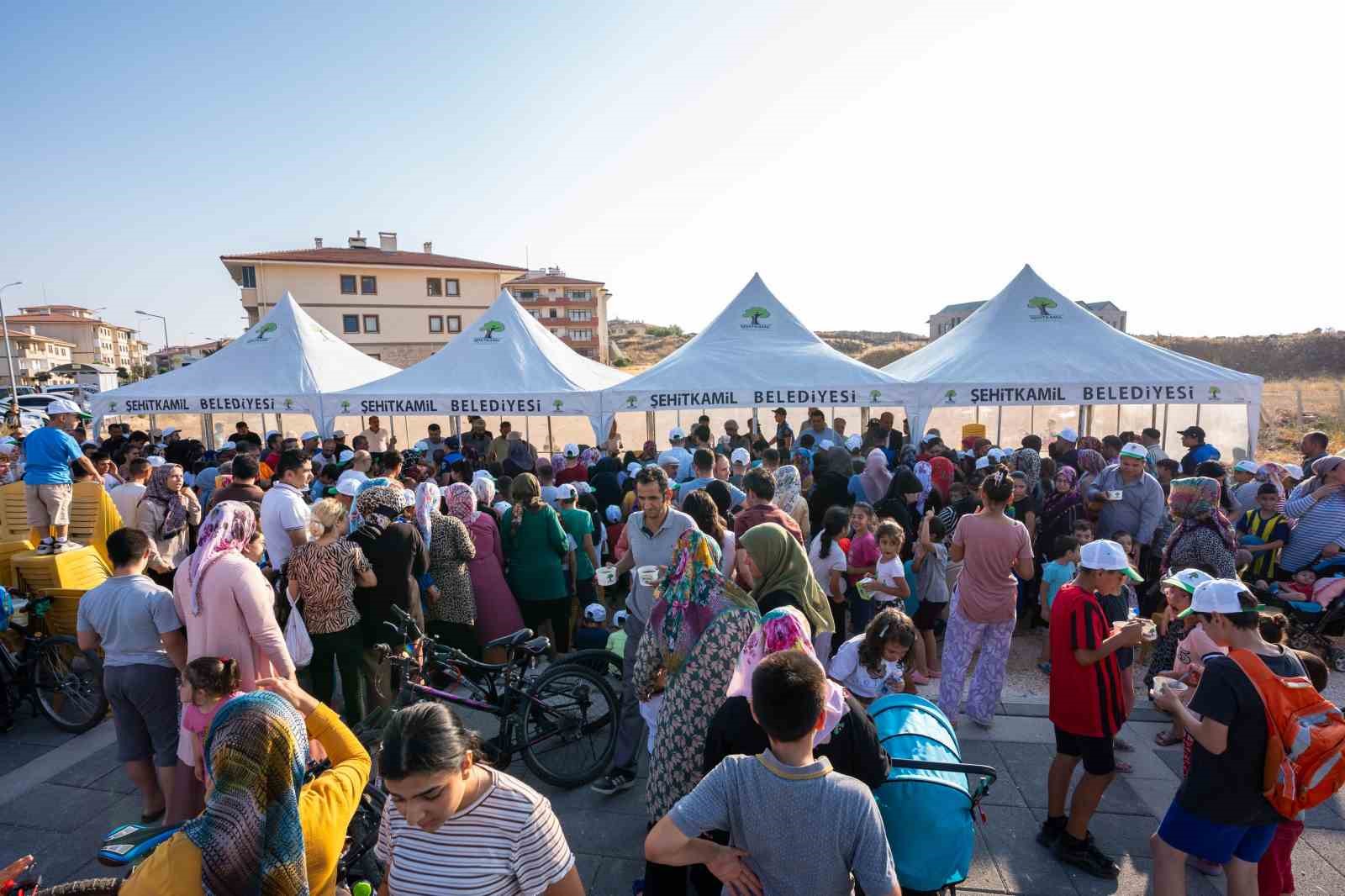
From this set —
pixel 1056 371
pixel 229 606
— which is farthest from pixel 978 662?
pixel 1056 371

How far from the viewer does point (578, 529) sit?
579 centimetres

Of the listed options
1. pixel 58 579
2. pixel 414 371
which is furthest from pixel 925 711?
pixel 414 371

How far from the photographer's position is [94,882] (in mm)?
1909

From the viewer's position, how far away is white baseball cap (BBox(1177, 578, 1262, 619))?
266 centimetres

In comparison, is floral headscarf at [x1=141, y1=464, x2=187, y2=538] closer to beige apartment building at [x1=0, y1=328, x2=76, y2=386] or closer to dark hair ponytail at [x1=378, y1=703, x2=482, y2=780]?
dark hair ponytail at [x1=378, y1=703, x2=482, y2=780]

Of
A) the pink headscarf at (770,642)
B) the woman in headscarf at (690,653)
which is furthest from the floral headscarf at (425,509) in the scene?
the pink headscarf at (770,642)

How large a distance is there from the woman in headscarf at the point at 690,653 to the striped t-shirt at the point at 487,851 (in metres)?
0.93

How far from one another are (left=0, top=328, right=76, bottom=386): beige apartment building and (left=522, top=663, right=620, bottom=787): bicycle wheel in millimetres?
68357

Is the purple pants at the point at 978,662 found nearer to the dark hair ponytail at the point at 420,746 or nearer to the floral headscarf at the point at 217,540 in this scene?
the dark hair ponytail at the point at 420,746

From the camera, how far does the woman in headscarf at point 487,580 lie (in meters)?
5.17

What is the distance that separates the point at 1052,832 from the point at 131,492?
25.3 ft

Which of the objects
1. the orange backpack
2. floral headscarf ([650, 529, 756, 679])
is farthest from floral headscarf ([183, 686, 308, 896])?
the orange backpack

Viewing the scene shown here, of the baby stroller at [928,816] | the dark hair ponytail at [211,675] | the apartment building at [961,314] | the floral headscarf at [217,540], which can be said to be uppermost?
the apartment building at [961,314]

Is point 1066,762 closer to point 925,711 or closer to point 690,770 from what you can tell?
point 925,711
